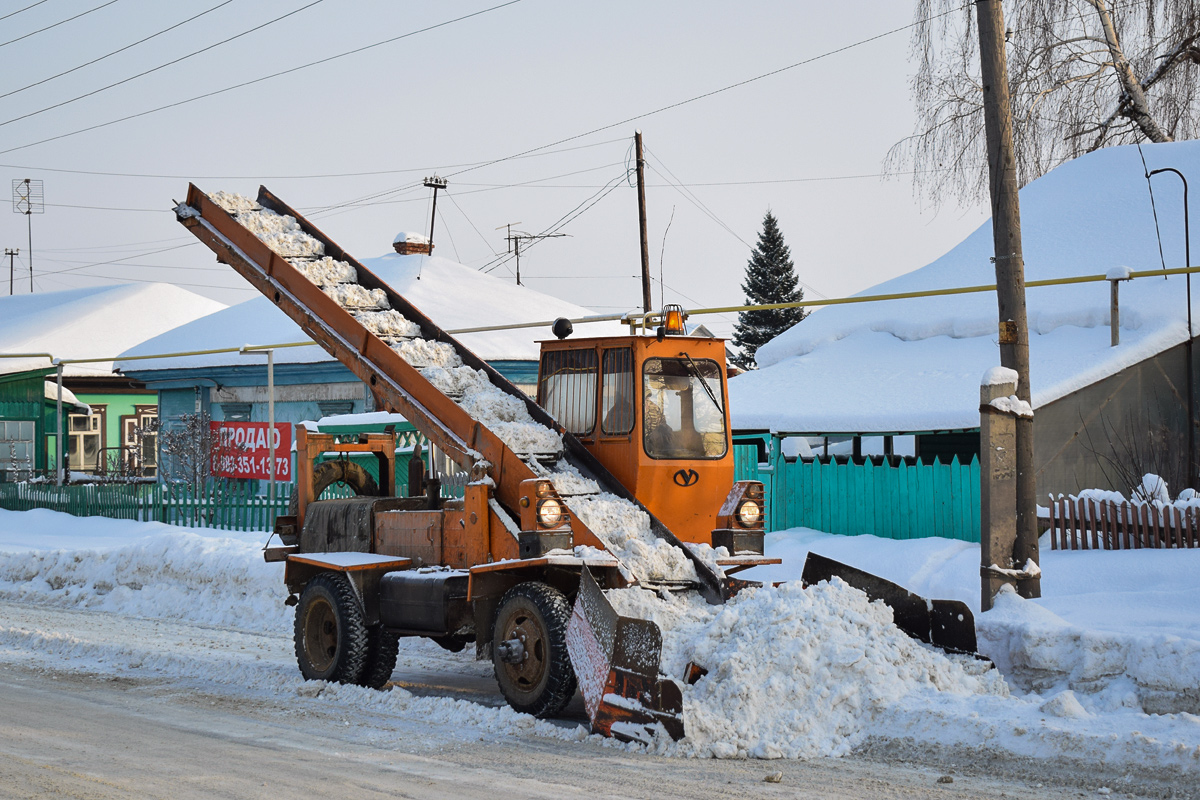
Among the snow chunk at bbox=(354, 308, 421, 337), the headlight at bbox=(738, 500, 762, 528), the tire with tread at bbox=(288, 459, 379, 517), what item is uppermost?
the snow chunk at bbox=(354, 308, 421, 337)

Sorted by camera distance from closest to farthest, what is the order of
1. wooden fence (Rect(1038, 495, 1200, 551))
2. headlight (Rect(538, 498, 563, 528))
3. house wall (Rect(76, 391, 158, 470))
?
headlight (Rect(538, 498, 563, 528)), wooden fence (Rect(1038, 495, 1200, 551)), house wall (Rect(76, 391, 158, 470))

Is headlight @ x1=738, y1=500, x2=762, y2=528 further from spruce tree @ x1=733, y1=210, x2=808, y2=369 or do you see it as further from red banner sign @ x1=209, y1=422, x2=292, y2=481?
spruce tree @ x1=733, y1=210, x2=808, y2=369

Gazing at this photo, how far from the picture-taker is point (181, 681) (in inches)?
396

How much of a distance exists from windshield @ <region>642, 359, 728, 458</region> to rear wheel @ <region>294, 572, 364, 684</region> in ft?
9.33

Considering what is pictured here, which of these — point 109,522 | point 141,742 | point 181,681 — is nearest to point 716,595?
point 141,742

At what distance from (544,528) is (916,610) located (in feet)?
9.43

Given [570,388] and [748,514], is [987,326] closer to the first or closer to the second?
[748,514]

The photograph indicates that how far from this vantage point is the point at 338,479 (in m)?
11.6

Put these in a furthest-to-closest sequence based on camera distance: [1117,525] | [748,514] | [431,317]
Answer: [431,317] → [1117,525] → [748,514]

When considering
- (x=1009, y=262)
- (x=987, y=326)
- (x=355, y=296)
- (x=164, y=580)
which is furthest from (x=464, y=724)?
(x=987, y=326)

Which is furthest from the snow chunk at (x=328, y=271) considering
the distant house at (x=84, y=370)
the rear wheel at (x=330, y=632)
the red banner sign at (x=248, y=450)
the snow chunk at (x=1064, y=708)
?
the distant house at (x=84, y=370)

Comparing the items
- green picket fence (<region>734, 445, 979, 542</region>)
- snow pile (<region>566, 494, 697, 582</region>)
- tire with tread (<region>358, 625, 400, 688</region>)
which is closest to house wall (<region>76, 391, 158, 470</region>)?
green picket fence (<region>734, 445, 979, 542</region>)

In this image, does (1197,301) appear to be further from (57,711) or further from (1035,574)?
(57,711)

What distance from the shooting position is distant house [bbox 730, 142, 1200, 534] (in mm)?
16500
